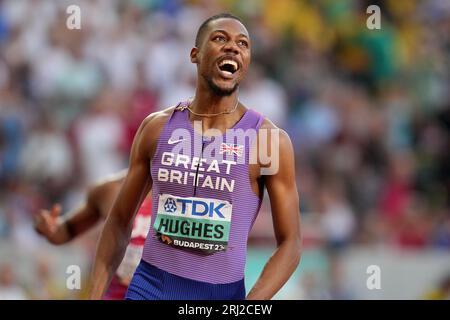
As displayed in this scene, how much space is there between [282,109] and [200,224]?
8.03 meters

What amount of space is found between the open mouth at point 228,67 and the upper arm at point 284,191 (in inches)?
17.5

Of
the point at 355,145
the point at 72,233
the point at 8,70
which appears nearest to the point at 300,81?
the point at 355,145

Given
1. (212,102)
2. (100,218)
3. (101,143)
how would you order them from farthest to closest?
1. (101,143)
2. (100,218)
3. (212,102)

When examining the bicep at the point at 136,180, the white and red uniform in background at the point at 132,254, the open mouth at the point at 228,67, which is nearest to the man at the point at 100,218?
the white and red uniform in background at the point at 132,254

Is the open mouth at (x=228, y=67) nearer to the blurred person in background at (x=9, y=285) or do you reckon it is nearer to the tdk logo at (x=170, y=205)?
the tdk logo at (x=170, y=205)

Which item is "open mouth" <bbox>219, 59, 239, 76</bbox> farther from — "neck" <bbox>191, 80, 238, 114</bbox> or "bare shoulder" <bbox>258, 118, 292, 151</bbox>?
"bare shoulder" <bbox>258, 118, 292, 151</bbox>

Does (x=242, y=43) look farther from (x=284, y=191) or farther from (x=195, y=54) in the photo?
(x=284, y=191)

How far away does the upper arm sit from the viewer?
21.0 feet

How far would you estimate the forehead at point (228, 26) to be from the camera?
6.44 meters

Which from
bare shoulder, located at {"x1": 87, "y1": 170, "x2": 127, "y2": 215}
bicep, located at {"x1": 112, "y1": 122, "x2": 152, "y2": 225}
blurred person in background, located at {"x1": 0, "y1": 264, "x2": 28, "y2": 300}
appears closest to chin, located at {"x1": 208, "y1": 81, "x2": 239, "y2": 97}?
bicep, located at {"x1": 112, "y1": 122, "x2": 152, "y2": 225}

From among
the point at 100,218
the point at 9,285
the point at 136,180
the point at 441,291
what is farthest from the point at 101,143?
the point at 136,180

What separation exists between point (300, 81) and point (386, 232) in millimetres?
2550

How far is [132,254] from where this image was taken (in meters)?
8.00

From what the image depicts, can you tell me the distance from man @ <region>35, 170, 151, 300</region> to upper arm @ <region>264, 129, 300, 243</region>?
1.73 meters
